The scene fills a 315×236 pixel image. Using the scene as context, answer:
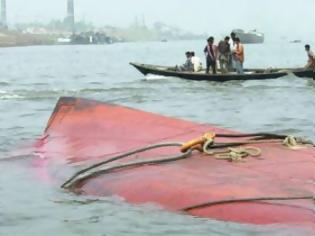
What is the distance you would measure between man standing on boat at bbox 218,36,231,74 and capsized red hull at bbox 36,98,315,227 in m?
14.5

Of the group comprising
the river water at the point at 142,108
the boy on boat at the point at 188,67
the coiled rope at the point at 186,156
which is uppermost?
the coiled rope at the point at 186,156

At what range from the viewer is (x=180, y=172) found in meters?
7.22

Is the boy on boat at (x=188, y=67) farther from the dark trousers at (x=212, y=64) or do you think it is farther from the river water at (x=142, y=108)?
the dark trousers at (x=212, y=64)

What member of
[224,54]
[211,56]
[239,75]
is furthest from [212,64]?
[239,75]

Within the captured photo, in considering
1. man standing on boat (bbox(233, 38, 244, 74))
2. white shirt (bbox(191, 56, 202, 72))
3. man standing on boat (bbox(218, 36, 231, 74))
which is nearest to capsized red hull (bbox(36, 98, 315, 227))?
man standing on boat (bbox(233, 38, 244, 74))

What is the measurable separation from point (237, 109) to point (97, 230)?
1196cm

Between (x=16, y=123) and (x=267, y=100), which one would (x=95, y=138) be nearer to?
(x=16, y=123)

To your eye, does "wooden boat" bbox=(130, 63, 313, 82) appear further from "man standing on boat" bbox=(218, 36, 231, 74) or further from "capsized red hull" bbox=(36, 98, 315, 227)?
"capsized red hull" bbox=(36, 98, 315, 227)

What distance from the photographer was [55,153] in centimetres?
943

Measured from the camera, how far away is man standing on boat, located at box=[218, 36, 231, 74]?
24.6m

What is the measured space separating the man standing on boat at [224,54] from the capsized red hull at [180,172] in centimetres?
1447

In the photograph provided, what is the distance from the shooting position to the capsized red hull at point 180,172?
6.17 meters

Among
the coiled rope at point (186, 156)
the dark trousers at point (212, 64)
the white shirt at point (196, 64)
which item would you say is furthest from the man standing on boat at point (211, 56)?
the coiled rope at point (186, 156)

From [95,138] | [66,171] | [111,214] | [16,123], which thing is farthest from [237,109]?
[111,214]
